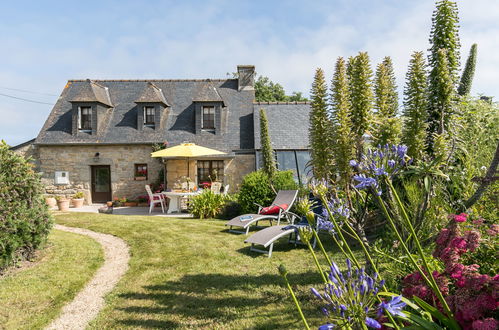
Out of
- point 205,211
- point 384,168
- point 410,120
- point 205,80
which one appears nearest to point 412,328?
point 384,168

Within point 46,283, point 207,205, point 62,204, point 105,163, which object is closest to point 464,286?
point 46,283

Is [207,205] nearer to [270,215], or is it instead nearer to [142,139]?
[270,215]

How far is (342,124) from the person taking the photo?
138 inches

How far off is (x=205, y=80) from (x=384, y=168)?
1954 centimetres

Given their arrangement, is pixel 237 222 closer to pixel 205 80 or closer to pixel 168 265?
pixel 168 265

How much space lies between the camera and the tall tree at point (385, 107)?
3.07 meters

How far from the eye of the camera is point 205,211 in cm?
1174

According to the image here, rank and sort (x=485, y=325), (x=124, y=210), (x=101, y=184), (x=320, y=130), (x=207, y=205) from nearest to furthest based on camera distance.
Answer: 1. (x=485, y=325)
2. (x=320, y=130)
3. (x=207, y=205)
4. (x=124, y=210)
5. (x=101, y=184)

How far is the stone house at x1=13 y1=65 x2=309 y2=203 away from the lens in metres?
16.6

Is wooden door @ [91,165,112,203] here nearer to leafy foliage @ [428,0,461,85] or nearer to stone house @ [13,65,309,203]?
stone house @ [13,65,309,203]

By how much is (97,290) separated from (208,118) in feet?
44.9

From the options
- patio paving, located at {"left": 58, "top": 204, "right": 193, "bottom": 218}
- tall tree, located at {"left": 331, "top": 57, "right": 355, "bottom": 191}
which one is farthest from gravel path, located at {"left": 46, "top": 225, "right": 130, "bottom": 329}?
patio paving, located at {"left": 58, "top": 204, "right": 193, "bottom": 218}

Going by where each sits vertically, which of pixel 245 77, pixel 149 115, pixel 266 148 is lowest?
pixel 266 148

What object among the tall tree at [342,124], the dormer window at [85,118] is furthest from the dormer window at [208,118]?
the tall tree at [342,124]
